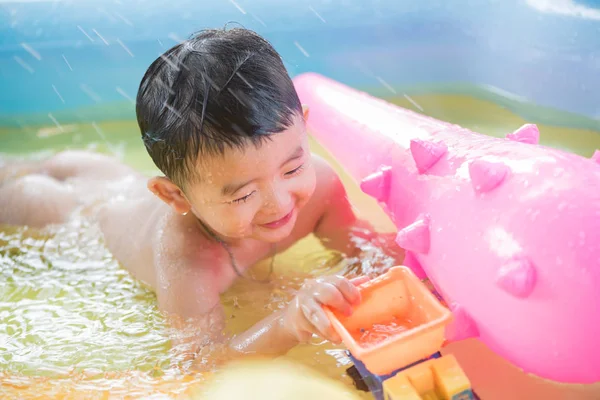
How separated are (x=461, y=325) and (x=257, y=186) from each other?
0.45 meters

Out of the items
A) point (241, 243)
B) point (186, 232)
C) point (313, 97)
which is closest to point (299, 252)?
point (241, 243)

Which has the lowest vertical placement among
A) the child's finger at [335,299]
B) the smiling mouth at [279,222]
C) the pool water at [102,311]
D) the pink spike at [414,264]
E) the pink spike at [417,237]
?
the pool water at [102,311]

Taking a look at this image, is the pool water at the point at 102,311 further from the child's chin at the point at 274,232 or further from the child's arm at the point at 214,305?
the child's chin at the point at 274,232

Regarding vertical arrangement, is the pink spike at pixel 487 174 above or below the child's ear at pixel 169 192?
above

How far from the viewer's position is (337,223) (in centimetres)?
180

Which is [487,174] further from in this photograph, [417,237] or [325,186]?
[325,186]

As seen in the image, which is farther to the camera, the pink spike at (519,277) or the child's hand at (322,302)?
the child's hand at (322,302)

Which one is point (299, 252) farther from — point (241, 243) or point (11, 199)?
point (11, 199)

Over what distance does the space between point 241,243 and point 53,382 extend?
0.54 m

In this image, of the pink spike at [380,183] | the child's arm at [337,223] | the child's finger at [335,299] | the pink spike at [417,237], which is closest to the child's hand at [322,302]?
the child's finger at [335,299]

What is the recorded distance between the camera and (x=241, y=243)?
1.60 meters

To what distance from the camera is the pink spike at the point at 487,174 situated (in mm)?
1021

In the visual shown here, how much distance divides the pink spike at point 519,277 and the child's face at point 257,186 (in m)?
0.48

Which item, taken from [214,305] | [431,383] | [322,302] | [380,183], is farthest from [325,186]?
[431,383]
